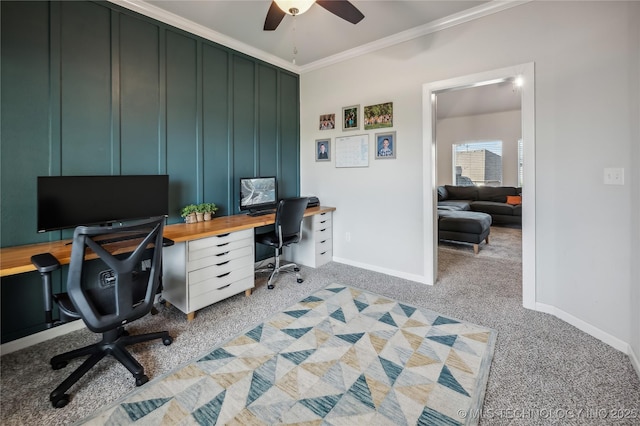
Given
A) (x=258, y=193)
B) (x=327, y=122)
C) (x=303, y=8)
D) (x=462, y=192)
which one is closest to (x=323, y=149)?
(x=327, y=122)

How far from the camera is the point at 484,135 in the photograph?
23.6ft

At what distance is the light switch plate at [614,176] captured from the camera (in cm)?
194

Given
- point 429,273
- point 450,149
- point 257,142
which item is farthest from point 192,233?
point 450,149

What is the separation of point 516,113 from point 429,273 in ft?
19.0

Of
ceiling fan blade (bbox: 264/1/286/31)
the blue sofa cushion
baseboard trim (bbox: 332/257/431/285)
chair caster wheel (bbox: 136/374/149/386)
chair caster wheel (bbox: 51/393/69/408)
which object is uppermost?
ceiling fan blade (bbox: 264/1/286/31)

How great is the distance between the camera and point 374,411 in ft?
4.77

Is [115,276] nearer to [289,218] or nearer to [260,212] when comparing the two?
[289,218]

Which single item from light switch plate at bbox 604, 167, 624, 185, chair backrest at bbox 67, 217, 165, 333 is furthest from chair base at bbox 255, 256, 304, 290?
light switch plate at bbox 604, 167, 624, 185

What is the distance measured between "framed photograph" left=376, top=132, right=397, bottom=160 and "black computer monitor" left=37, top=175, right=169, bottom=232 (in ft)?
7.39

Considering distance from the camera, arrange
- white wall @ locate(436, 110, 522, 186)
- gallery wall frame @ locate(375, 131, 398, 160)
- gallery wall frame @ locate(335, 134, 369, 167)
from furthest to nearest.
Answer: white wall @ locate(436, 110, 522, 186) → gallery wall frame @ locate(335, 134, 369, 167) → gallery wall frame @ locate(375, 131, 398, 160)

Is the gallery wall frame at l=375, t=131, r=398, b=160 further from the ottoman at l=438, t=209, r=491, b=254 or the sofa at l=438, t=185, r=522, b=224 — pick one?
the sofa at l=438, t=185, r=522, b=224

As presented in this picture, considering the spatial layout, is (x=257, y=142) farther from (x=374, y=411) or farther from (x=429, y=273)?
(x=374, y=411)

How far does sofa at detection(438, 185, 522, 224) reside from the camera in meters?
5.95

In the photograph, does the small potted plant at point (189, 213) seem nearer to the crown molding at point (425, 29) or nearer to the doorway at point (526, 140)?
the crown molding at point (425, 29)
